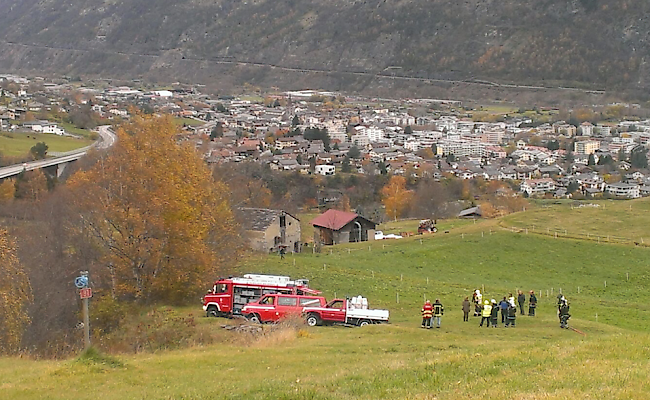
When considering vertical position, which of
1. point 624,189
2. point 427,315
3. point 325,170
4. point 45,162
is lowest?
point 427,315

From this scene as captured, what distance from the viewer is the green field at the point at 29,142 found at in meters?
84.4

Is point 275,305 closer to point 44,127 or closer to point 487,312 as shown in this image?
point 487,312

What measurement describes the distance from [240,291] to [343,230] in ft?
105

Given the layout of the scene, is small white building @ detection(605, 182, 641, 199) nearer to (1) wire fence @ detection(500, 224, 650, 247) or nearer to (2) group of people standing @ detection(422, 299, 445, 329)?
(1) wire fence @ detection(500, 224, 650, 247)

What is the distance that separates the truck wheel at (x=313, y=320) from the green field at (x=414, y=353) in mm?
649

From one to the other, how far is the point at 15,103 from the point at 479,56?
101 meters

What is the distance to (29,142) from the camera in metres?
89.6

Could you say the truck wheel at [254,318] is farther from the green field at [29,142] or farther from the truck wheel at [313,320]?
the green field at [29,142]

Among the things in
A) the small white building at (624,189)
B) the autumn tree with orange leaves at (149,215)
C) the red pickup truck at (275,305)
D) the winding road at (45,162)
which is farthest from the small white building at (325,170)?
the red pickup truck at (275,305)

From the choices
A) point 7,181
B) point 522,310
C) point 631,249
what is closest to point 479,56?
point 7,181

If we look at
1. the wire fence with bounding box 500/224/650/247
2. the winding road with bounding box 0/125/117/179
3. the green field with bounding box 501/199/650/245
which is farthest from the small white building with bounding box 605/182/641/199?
the winding road with bounding box 0/125/117/179

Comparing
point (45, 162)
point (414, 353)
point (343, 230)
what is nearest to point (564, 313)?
point (414, 353)

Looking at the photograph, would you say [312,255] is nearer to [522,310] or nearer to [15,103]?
[522,310]

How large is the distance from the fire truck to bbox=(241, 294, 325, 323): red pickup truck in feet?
2.35
